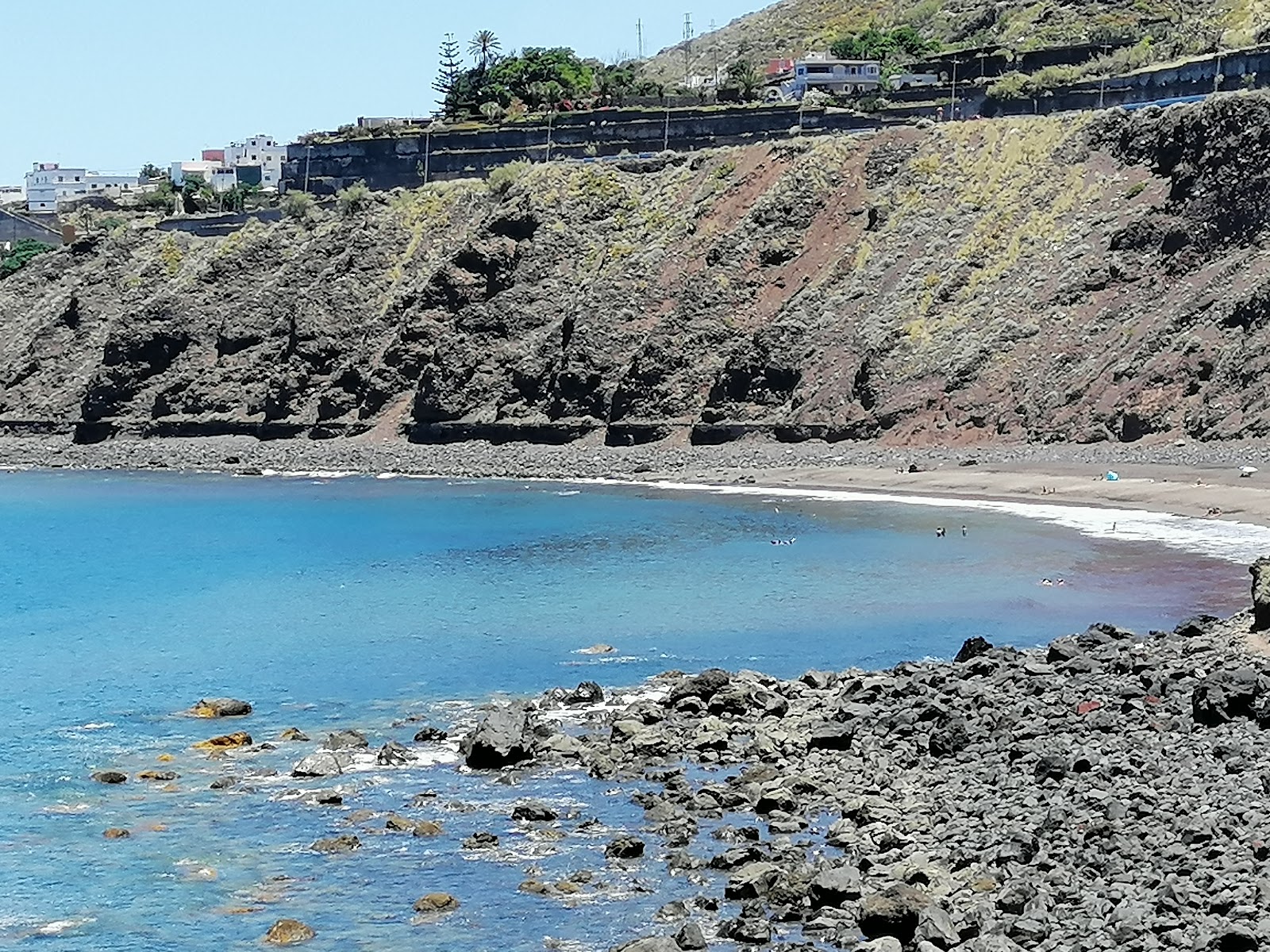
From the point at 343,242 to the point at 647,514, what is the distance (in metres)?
49.8

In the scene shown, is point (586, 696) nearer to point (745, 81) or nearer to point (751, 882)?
point (751, 882)

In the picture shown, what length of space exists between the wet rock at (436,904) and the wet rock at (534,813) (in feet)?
13.1

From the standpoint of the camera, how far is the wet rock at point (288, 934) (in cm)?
2494

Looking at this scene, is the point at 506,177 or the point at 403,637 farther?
the point at 506,177

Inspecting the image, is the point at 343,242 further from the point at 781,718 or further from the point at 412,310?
the point at 781,718

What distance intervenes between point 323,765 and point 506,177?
280 feet

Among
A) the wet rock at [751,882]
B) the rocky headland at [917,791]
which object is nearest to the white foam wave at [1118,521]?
the rocky headland at [917,791]

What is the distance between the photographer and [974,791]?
28844mm

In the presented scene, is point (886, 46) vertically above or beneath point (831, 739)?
above

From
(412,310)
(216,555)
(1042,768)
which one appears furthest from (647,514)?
(1042,768)

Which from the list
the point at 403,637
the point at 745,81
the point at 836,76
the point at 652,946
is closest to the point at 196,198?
the point at 745,81

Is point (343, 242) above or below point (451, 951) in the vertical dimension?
above

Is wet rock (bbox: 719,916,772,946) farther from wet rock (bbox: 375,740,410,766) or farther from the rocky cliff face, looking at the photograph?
the rocky cliff face

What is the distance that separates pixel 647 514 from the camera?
249 ft
